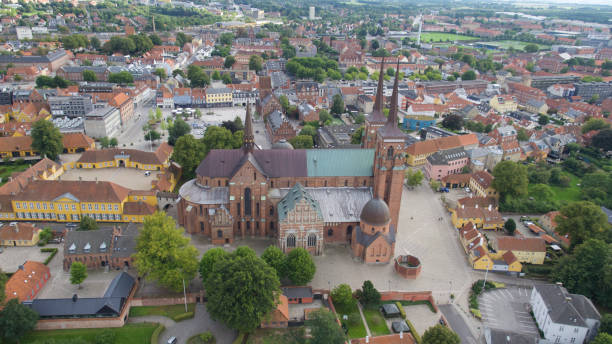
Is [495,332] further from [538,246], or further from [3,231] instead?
[3,231]

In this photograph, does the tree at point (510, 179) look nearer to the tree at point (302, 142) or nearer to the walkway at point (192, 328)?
the tree at point (302, 142)

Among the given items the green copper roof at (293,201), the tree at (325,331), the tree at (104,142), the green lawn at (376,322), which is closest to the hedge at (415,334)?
the green lawn at (376,322)

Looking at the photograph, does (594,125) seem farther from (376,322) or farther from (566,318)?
(376,322)

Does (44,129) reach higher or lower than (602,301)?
higher

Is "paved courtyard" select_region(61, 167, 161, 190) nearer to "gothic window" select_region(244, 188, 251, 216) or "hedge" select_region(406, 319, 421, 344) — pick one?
"gothic window" select_region(244, 188, 251, 216)

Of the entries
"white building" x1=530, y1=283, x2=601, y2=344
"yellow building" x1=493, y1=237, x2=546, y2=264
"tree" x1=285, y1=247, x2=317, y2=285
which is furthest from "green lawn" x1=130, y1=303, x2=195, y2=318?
"yellow building" x1=493, y1=237, x2=546, y2=264

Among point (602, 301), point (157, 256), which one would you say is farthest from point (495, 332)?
point (157, 256)
